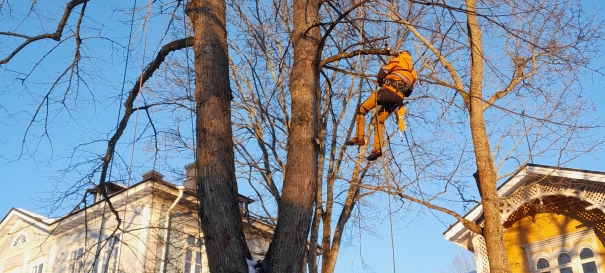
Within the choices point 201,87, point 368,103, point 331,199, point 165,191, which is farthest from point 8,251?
point 201,87

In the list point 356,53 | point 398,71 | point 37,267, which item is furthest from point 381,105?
point 37,267

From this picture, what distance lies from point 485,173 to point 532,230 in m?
5.65

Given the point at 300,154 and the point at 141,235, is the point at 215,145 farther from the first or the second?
the point at 141,235

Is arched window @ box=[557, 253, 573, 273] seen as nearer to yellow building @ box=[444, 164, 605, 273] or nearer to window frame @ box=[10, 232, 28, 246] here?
yellow building @ box=[444, 164, 605, 273]

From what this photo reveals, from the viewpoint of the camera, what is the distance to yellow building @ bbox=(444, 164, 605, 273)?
39.4 ft

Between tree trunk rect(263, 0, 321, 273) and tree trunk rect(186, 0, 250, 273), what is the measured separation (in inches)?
10.6

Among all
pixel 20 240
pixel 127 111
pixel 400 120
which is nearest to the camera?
pixel 127 111

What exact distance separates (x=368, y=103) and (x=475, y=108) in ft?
6.96

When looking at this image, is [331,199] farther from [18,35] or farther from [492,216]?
[18,35]

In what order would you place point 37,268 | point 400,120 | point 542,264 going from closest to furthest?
point 400,120 → point 542,264 → point 37,268

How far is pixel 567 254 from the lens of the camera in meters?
12.9

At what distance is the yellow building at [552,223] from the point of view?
12016 mm

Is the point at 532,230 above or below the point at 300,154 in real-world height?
above

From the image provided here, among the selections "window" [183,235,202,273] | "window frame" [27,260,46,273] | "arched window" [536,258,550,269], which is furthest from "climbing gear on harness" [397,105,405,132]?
"window frame" [27,260,46,273]
